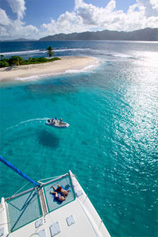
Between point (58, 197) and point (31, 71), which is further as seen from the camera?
point (31, 71)

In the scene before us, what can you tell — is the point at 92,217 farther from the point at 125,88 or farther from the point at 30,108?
the point at 125,88

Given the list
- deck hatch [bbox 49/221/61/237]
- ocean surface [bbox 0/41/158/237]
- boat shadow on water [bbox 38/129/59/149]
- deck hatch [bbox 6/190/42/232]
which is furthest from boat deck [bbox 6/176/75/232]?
boat shadow on water [bbox 38/129/59/149]

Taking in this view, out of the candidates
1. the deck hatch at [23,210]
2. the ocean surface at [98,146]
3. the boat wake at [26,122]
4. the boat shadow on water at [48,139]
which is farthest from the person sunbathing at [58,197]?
the boat wake at [26,122]

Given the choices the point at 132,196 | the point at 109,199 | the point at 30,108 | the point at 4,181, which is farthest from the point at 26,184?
the point at 30,108

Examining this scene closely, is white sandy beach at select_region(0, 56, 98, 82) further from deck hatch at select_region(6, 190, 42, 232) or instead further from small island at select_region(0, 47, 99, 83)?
deck hatch at select_region(6, 190, 42, 232)

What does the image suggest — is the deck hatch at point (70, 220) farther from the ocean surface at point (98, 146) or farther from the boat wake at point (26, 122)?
the boat wake at point (26, 122)

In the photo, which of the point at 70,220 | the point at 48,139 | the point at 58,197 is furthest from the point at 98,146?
the point at 70,220

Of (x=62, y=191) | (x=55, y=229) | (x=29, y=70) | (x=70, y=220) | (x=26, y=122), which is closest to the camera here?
(x=55, y=229)

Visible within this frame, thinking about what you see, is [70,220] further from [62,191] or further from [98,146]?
[98,146]
